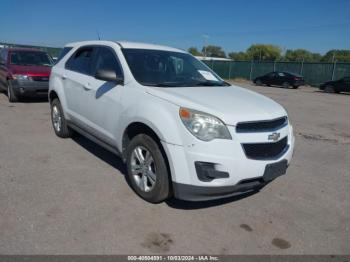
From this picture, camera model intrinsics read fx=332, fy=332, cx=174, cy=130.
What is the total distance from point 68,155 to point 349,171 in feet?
14.9

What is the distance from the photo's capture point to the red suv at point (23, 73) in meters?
9.99

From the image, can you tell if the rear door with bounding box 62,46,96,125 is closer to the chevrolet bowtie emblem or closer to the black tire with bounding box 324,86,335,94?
the chevrolet bowtie emblem

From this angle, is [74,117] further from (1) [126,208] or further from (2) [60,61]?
(1) [126,208]

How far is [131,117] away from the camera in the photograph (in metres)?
3.84

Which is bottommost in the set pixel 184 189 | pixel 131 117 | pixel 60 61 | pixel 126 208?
pixel 126 208

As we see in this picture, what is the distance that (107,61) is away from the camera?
4.69 meters

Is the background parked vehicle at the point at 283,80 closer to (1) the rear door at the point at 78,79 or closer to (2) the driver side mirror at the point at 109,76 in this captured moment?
(1) the rear door at the point at 78,79

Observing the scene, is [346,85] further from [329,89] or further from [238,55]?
[238,55]

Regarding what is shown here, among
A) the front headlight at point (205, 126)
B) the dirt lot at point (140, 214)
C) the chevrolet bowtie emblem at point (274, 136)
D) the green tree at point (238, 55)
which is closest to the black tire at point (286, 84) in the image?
the dirt lot at point (140, 214)

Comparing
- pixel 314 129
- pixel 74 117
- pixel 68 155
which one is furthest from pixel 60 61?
pixel 314 129

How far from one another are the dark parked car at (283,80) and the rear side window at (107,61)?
80.4 feet

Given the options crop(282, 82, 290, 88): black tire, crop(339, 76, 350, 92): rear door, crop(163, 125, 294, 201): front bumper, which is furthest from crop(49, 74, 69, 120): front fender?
crop(282, 82, 290, 88): black tire

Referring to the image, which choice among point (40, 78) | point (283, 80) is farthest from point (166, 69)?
point (283, 80)

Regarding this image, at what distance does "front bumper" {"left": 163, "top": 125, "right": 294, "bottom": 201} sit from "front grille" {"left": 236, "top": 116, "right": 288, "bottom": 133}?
0.19 ft
